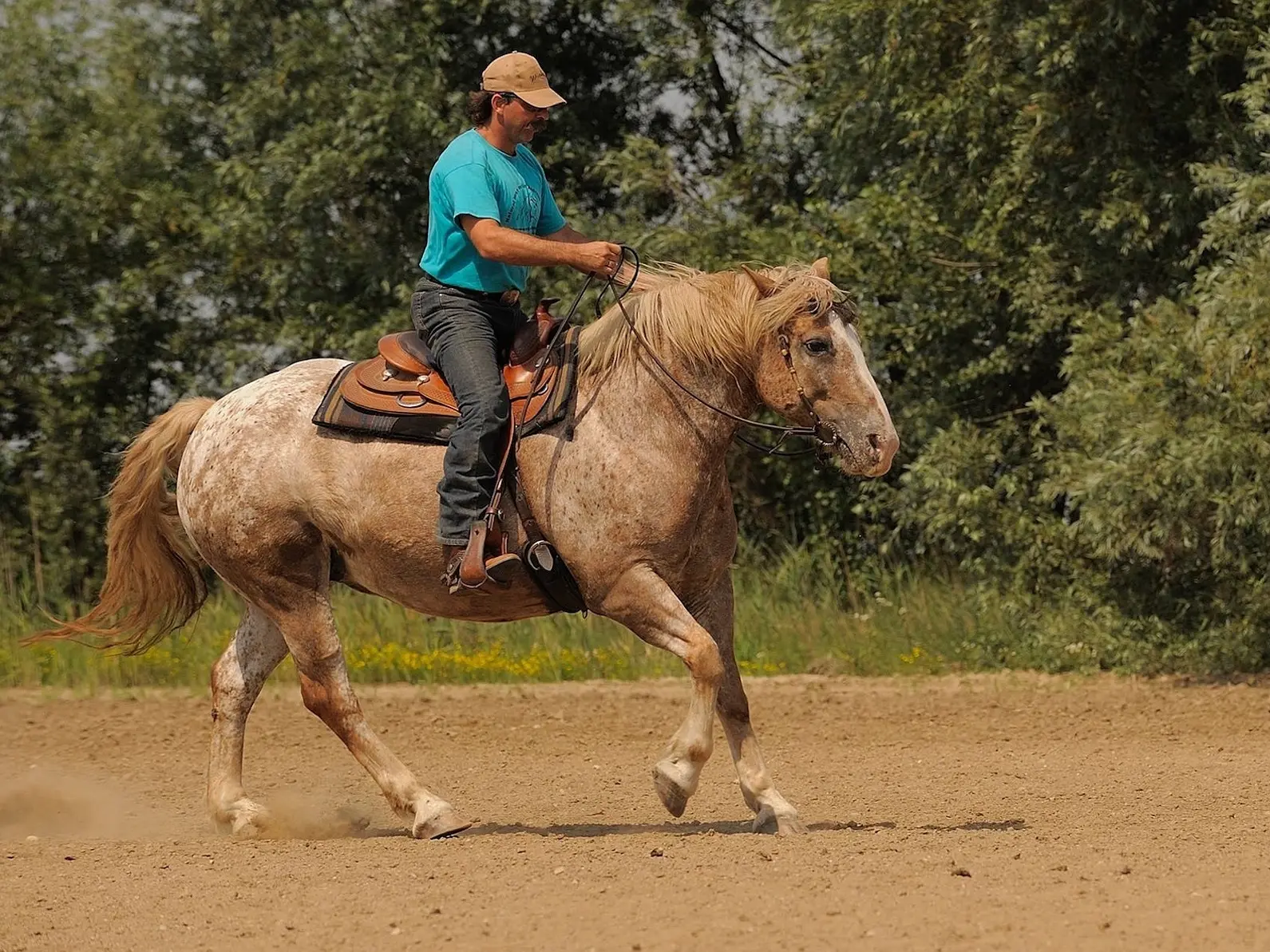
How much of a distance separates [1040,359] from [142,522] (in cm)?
920

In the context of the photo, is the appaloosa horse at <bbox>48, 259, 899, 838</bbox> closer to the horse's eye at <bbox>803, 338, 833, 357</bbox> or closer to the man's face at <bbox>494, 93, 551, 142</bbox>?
the horse's eye at <bbox>803, 338, 833, 357</bbox>

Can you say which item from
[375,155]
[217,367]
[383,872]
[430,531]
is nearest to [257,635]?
[430,531]

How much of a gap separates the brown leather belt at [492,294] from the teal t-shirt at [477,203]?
0.07 feet

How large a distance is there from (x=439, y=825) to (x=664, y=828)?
3.28 ft

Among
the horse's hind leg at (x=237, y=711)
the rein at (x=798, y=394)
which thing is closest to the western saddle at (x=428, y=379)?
the rein at (x=798, y=394)

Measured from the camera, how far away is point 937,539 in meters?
15.3

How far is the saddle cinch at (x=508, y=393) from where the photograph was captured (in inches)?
274

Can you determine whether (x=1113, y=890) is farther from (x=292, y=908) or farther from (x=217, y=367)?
(x=217, y=367)

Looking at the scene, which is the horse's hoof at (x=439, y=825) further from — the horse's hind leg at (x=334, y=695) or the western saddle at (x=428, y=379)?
the western saddle at (x=428, y=379)

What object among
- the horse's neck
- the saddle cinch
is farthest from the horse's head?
the saddle cinch

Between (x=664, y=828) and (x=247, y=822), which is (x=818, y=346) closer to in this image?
(x=664, y=828)

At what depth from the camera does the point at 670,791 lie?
6.61 metres

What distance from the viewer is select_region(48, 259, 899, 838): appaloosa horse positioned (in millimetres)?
6668

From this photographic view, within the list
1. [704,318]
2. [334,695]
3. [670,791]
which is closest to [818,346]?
[704,318]
